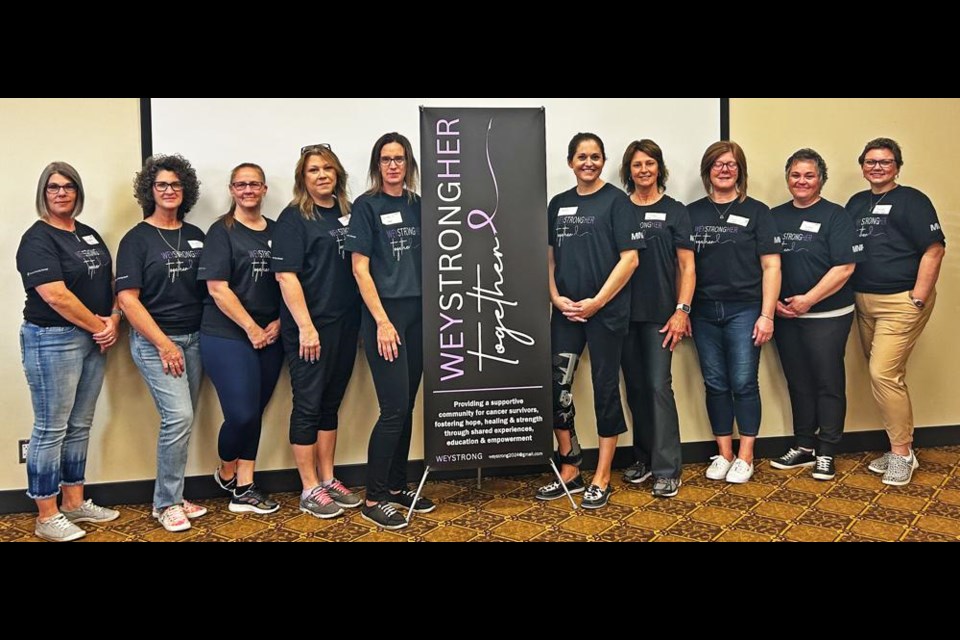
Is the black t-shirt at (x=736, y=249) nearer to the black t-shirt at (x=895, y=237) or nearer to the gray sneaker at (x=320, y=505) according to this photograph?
the black t-shirt at (x=895, y=237)

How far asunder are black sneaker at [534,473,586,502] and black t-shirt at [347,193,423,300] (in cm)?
114

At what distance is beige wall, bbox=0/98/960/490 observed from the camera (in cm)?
309

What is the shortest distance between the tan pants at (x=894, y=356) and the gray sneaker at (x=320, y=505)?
9.33 ft

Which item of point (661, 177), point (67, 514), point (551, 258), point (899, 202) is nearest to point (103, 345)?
point (67, 514)

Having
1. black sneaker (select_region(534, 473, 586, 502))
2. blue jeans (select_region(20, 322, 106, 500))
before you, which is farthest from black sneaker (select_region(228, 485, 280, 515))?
black sneaker (select_region(534, 473, 586, 502))

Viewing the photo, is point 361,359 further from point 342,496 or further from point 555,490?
point 555,490

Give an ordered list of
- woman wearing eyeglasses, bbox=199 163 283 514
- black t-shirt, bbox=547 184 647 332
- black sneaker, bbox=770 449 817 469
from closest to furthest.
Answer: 1. woman wearing eyeglasses, bbox=199 163 283 514
2. black t-shirt, bbox=547 184 647 332
3. black sneaker, bbox=770 449 817 469

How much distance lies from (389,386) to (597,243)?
117 centimetres

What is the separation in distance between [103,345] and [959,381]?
476 cm

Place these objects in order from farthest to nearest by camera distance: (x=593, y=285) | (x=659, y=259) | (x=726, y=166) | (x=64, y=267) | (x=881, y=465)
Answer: (x=881, y=465)
(x=726, y=166)
(x=659, y=259)
(x=593, y=285)
(x=64, y=267)

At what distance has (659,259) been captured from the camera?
3297 millimetres

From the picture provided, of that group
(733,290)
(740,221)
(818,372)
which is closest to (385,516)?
(733,290)

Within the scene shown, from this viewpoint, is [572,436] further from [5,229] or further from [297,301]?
[5,229]

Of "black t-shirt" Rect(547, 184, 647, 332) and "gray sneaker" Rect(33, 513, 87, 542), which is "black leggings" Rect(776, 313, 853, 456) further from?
"gray sneaker" Rect(33, 513, 87, 542)
